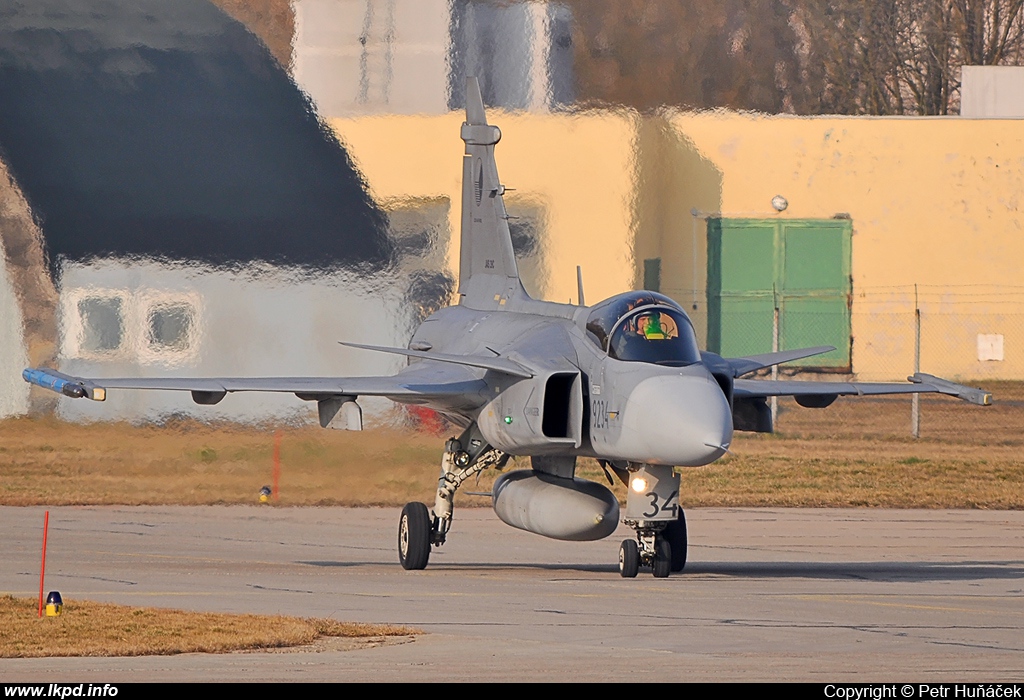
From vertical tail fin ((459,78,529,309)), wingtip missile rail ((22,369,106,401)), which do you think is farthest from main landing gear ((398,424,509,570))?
wingtip missile rail ((22,369,106,401))

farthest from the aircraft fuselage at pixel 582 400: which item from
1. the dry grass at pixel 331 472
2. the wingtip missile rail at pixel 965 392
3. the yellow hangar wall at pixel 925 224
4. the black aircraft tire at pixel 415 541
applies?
the yellow hangar wall at pixel 925 224

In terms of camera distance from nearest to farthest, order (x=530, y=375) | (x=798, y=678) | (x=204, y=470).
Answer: (x=798, y=678) → (x=530, y=375) → (x=204, y=470)

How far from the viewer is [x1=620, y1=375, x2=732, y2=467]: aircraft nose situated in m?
13.5

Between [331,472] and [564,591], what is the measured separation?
8578 mm

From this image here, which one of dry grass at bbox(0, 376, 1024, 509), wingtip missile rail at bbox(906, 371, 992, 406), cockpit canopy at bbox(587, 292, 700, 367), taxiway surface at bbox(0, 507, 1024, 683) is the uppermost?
cockpit canopy at bbox(587, 292, 700, 367)

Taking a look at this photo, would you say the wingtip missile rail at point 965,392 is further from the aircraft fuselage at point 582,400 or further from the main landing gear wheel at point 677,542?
the aircraft fuselage at point 582,400

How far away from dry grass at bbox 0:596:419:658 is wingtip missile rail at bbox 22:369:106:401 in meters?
2.48

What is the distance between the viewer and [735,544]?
1916cm

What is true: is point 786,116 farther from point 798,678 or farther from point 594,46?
point 798,678

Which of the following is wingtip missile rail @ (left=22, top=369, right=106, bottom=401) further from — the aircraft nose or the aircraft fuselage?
the aircraft nose

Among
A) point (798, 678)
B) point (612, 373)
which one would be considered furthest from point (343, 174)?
point (798, 678)

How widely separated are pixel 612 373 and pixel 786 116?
14.8 meters

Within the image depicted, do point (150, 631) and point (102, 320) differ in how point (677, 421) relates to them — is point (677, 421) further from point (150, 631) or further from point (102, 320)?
point (102, 320)

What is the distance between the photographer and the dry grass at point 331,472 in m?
22.2
